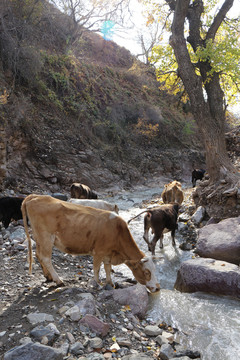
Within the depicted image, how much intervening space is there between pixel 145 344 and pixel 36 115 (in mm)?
16108

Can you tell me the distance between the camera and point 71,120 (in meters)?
20.0

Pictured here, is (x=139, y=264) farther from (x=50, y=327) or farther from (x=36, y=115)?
(x=36, y=115)

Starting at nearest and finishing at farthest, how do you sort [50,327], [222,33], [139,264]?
[50,327] → [139,264] → [222,33]

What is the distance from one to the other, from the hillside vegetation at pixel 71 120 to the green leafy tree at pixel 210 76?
7473 mm

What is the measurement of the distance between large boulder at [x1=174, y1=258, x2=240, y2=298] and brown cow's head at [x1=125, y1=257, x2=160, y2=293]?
0.82 meters

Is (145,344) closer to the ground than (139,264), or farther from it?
closer to the ground

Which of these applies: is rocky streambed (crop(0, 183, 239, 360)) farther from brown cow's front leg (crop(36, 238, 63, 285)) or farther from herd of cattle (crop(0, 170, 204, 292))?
herd of cattle (crop(0, 170, 204, 292))

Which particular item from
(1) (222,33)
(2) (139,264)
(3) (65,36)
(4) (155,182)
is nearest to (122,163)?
(4) (155,182)

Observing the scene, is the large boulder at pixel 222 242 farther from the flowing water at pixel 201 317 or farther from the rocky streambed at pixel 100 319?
the rocky streambed at pixel 100 319

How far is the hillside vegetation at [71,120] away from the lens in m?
15.4

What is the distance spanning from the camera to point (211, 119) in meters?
10.3

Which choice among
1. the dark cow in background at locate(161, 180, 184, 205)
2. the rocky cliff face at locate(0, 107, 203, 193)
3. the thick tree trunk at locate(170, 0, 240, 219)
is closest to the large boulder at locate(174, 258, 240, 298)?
the thick tree trunk at locate(170, 0, 240, 219)

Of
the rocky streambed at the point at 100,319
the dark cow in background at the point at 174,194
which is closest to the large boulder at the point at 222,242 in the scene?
the rocky streambed at the point at 100,319

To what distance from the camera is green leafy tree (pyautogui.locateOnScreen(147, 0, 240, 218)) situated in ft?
31.4
